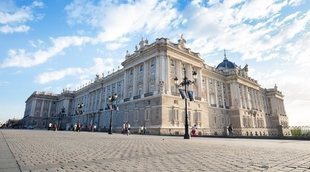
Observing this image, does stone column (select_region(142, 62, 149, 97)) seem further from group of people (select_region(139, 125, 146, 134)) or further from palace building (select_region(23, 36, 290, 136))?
group of people (select_region(139, 125, 146, 134))

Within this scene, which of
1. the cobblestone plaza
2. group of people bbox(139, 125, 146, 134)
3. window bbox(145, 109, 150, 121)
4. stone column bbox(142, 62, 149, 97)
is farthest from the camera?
stone column bbox(142, 62, 149, 97)

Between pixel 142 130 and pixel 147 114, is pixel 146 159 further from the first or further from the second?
pixel 147 114

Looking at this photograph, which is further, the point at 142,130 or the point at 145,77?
the point at 145,77

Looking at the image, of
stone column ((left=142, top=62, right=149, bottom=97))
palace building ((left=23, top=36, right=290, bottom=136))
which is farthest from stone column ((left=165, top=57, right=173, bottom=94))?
stone column ((left=142, top=62, right=149, bottom=97))

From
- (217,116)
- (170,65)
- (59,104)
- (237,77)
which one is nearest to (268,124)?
(237,77)

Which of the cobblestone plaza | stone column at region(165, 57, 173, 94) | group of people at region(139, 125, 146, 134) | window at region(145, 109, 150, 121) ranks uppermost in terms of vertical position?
stone column at region(165, 57, 173, 94)

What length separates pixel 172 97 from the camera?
37.4m

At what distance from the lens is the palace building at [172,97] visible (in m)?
37.4

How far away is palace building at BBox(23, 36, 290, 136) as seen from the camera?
37.4m

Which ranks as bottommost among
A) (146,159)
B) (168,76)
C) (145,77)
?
(146,159)

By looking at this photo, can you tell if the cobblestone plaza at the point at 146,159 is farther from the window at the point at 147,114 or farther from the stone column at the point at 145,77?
the stone column at the point at 145,77

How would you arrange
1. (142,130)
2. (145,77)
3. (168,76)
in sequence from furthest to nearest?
(145,77)
(168,76)
(142,130)

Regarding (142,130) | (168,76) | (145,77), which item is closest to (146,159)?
(142,130)

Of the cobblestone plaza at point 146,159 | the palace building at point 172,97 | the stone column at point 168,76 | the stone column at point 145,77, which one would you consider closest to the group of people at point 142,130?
the palace building at point 172,97
